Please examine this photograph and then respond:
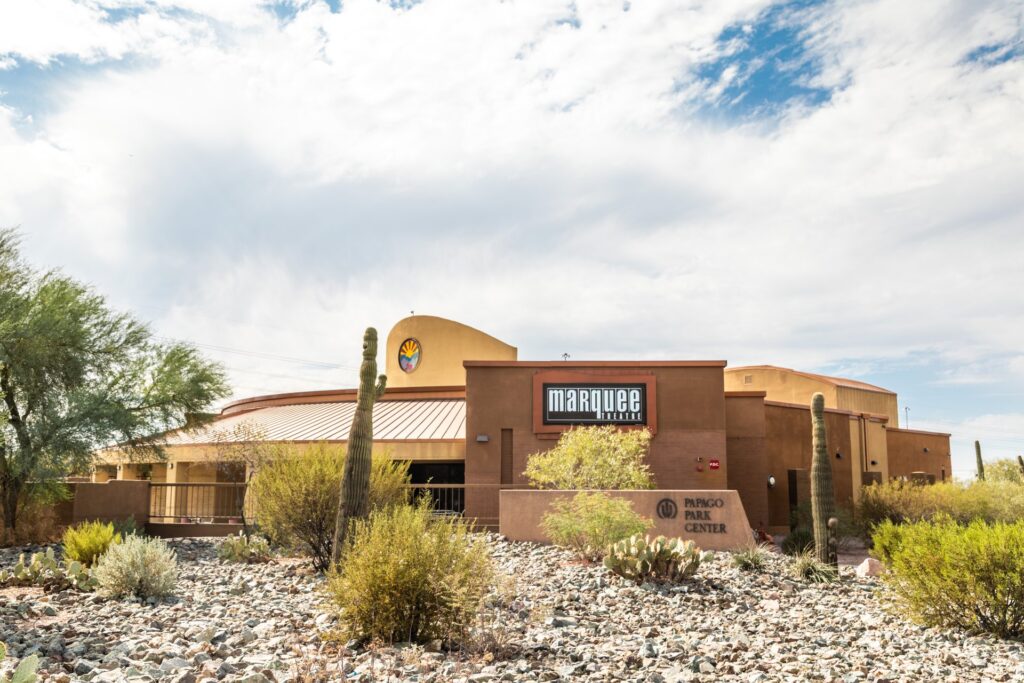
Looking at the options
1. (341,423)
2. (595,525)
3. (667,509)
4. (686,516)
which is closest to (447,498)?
(341,423)

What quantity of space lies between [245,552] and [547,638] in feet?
29.7

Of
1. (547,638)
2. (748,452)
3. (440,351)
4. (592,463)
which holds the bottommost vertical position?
(547,638)

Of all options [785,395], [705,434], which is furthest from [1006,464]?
[705,434]

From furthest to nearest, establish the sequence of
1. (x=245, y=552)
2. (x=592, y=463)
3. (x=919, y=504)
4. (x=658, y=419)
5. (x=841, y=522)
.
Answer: (x=658, y=419) → (x=919, y=504) → (x=841, y=522) → (x=592, y=463) → (x=245, y=552)

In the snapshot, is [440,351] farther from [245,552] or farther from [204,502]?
[245,552]

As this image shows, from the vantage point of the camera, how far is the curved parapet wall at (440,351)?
110 feet

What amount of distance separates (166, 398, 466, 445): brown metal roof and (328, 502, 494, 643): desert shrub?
52.9ft

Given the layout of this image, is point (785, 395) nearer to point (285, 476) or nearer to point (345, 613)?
point (285, 476)

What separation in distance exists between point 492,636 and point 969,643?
18.6 ft

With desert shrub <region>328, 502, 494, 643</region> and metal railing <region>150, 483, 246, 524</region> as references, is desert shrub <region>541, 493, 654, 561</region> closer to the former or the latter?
desert shrub <region>328, 502, 494, 643</region>

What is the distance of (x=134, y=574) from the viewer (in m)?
11.6

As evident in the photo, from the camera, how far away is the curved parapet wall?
1323 inches

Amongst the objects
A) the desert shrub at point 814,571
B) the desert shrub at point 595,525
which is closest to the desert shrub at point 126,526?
the desert shrub at point 595,525

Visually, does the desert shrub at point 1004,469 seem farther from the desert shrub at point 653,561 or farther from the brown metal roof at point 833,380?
the desert shrub at point 653,561
